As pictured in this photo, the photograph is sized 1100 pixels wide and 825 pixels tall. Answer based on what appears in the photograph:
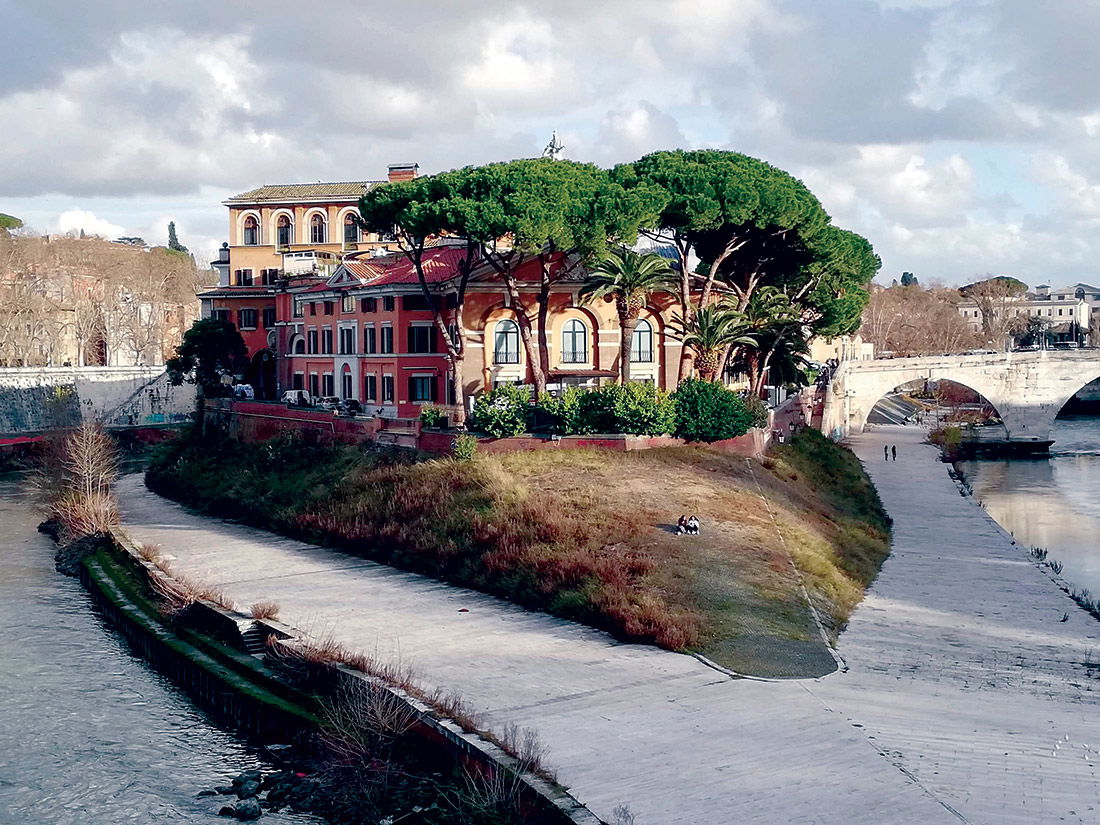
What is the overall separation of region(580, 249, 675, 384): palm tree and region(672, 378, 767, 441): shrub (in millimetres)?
2366

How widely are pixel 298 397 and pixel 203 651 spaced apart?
28.8 meters

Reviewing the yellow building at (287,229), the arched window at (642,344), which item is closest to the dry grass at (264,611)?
the arched window at (642,344)

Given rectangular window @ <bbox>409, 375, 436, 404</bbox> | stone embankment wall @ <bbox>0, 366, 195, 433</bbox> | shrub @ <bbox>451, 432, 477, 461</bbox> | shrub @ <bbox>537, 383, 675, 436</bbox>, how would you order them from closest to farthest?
shrub @ <bbox>451, 432, 477, 461</bbox> → shrub @ <bbox>537, 383, 675, 436</bbox> → rectangular window @ <bbox>409, 375, 436, 404</bbox> → stone embankment wall @ <bbox>0, 366, 195, 433</bbox>

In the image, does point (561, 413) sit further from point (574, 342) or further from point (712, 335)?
point (574, 342)

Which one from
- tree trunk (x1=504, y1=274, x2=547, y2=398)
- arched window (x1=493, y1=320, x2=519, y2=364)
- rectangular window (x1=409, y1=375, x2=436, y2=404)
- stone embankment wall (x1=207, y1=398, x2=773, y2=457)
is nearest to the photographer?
stone embankment wall (x1=207, y1=398, x2=773, y2=457)

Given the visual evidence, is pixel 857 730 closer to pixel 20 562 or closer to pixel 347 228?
pixel 20 562

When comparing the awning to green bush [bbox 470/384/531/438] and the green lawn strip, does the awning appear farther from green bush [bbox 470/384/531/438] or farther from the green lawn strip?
the green lawn strip

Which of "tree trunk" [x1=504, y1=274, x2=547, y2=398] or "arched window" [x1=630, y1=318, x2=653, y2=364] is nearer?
"tree trunk" [x1=504, y1=274, x2=547, y2=398]

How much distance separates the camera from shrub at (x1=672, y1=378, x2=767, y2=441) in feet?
137

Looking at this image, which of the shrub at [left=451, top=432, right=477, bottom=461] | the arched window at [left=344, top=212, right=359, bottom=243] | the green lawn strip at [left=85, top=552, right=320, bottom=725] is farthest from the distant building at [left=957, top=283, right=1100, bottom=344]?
the green lawn strip at [left=85, top=552, right=320, bottom=725]

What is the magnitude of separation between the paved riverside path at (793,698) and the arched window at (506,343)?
13750 mm

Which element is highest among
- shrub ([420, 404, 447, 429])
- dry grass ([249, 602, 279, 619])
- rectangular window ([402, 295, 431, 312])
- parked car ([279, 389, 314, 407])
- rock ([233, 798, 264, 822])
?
rectangular window ([402, 295, 431, 312])

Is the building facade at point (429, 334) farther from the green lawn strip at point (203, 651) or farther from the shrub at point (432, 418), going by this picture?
the green lawn strip at point (203, 651)

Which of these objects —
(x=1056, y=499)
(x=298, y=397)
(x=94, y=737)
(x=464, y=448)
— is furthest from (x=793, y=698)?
(x=1056, y=499)
